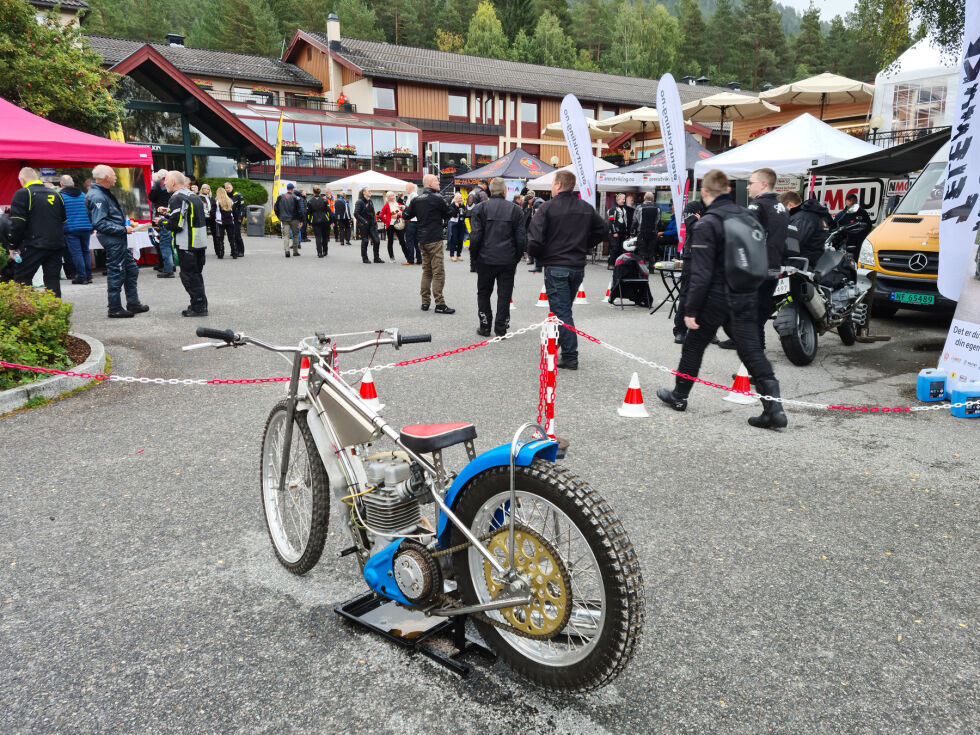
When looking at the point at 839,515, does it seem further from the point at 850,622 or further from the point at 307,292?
the point at 307,292

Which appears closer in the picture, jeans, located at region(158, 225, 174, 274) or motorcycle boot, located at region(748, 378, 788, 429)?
motorcycle boot, located at region(748, 378, 788, 429)

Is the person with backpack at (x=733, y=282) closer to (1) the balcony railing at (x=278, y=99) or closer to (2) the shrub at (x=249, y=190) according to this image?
(2) the shrub at (x=249, y=190)

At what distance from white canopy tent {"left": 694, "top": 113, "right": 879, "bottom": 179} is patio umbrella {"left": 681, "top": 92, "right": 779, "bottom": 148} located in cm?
445

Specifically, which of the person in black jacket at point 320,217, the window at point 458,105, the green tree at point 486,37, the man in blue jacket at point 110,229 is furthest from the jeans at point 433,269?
the green tree at point 486,37

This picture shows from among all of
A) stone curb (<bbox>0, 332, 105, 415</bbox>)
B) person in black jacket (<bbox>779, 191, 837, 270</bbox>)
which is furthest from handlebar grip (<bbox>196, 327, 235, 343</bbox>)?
person in black jacket (<bbox>779, 191, 837, 270</bbox>)

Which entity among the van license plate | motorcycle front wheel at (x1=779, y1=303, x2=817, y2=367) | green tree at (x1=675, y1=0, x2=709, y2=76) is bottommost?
motorcycle front wheel at (x1=779, y1=303, x2=817, y2=367)

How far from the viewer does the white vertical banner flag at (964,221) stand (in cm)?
566

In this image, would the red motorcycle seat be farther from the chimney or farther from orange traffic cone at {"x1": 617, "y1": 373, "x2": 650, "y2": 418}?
the chimney

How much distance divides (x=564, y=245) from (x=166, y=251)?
1006cm

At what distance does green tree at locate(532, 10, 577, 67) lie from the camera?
6594 cm

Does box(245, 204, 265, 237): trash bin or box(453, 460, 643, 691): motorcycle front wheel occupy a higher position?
box(245, 204, 265, 237): trash bin

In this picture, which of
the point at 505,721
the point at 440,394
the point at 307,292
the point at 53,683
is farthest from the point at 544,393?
the point at 307,292

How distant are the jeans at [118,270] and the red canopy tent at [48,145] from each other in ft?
4.24

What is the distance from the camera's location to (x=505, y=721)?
2.39 metres
